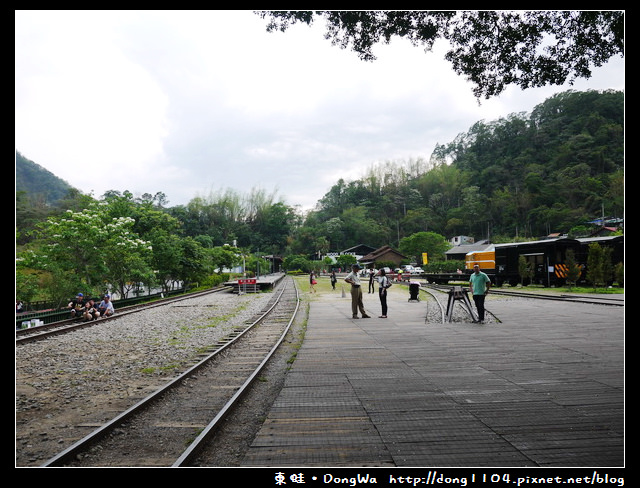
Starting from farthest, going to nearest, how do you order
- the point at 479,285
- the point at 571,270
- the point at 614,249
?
the point at 614,249, the point at 571,270, the point at 479,285

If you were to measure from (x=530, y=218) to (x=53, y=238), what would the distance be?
215 ft

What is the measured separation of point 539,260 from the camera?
24594mm

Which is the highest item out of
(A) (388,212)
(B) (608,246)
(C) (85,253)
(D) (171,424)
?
(A) (388,212)

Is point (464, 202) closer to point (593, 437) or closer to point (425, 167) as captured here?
point (425, 167)

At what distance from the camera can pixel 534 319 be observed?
10516 mm

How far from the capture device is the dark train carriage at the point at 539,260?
23.7 m

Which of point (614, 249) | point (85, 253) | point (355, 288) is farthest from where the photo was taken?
point (614, 249)

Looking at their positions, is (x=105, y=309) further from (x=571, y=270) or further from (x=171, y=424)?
(x=571, y=270)

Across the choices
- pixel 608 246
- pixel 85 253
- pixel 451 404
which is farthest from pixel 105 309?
pixel 608 246

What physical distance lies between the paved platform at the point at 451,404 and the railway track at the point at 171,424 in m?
0.56

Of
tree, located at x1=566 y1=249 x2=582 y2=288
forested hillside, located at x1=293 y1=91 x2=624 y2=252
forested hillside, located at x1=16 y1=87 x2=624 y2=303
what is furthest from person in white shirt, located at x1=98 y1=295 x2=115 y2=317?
forested hillside, located at x1=293 y1=91 x2=624 y2=252

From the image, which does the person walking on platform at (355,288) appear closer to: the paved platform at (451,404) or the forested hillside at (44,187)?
the paved platform at (451,404)

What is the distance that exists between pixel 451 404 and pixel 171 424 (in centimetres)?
255

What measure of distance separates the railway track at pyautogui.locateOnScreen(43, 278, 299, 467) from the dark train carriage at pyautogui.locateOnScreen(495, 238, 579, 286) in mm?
22311
